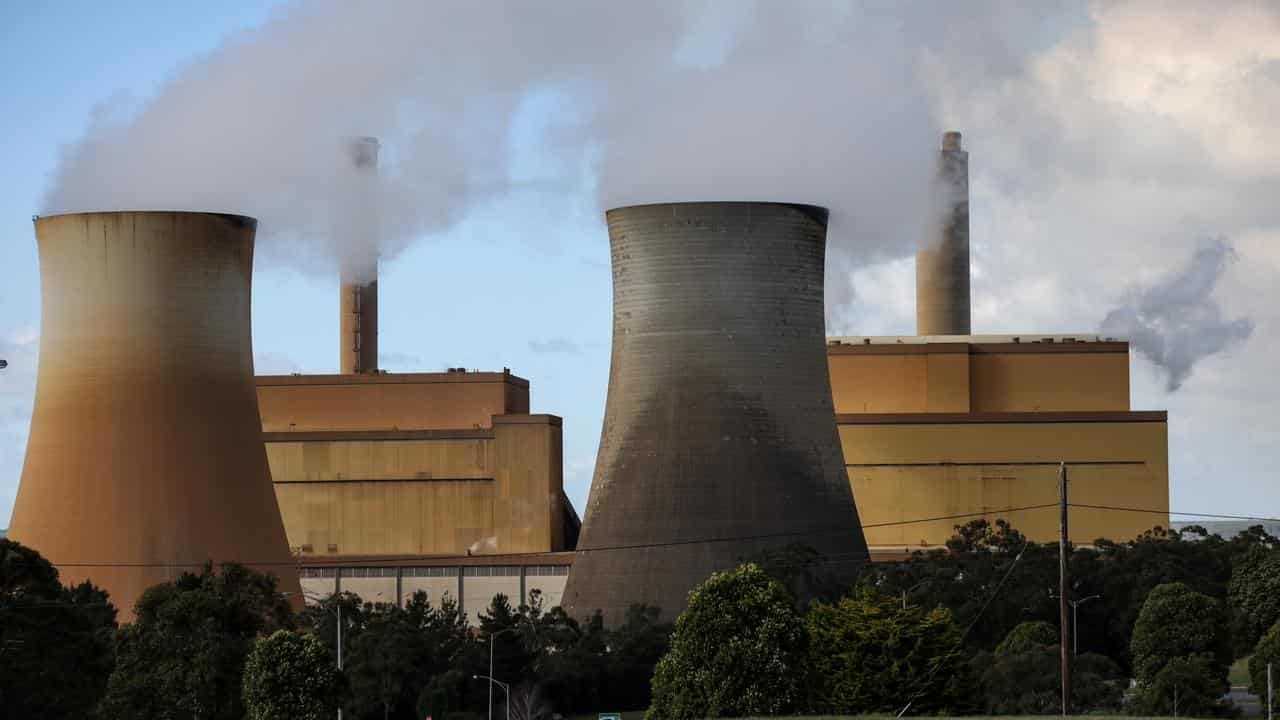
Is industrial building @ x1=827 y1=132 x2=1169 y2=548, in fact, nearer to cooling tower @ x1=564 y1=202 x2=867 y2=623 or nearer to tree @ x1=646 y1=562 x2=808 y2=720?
cooling tower @ x1=564 y1=202 x2=867 y2=623

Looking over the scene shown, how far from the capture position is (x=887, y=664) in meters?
36.3

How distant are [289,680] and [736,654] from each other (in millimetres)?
7142

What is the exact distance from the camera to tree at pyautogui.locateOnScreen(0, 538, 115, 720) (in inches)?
1357

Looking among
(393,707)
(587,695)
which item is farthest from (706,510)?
(393,707)

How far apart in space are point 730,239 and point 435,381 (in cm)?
1369

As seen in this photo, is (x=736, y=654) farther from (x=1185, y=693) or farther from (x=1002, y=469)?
(x=1002, y=469)

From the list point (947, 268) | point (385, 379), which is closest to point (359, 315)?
point (385, 379)

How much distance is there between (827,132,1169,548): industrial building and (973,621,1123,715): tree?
1141 cm

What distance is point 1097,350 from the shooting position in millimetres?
56469

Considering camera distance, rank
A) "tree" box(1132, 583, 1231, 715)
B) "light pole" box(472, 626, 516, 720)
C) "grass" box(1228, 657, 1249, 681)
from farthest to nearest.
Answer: "grass" box(1228, 657, 1249, 681), "light pole" box(472, 626, 516, 720), "tree" box(1132, 583, 1231, 715)

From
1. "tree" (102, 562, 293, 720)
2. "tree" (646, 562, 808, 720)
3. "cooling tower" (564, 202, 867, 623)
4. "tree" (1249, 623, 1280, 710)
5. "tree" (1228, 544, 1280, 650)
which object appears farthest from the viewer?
"tree" (1228, 544, 1280, 650)

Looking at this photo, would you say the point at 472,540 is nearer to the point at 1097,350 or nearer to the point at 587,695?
the point at 587,695

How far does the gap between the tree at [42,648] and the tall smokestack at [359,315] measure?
22.5m

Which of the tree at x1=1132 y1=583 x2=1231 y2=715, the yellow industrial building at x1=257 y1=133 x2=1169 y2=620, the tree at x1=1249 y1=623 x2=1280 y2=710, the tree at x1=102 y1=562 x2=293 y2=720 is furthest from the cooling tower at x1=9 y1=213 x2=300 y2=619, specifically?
the tree at x1=1249 y1=623 x2=1280 y2=710
